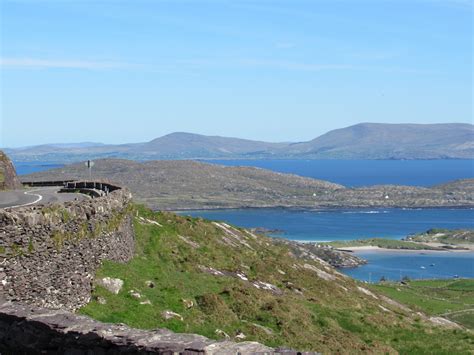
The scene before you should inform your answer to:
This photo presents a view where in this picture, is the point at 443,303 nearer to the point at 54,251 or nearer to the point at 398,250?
the point at 54,251

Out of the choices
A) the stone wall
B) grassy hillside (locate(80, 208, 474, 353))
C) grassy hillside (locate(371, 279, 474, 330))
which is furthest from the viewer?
grassy hillside (locate(371, 279, 474, 330))

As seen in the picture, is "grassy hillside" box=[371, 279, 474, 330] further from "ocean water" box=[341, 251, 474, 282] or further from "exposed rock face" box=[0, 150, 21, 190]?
"ocean water" box=[341, 251, 474, 282]

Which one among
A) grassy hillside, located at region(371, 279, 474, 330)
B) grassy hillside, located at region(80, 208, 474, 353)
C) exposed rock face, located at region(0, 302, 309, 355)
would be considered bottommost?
grassy hillside, located at region(371, 279, 474, 330)

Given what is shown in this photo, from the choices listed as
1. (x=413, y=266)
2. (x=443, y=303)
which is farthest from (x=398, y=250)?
(x=443, y=303)

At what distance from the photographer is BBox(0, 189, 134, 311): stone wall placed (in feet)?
59.2

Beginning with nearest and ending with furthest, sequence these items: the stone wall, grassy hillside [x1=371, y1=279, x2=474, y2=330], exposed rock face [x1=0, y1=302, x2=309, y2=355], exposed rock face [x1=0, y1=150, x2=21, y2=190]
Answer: exposed rock face [x1=0, y1=302, x2=309, y2=355] < the stone wall < exposed rock face [x1=0, y1=150, x2=21, y2=190] < grassy hillside [x1=371, y1=279, x2=474, y2=330]

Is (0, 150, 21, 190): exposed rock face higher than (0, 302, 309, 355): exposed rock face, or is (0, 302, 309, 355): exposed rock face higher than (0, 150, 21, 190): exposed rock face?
(0, 150, 21, 190): exposed rock face

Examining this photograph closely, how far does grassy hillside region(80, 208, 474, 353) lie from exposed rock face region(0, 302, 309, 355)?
294 inches

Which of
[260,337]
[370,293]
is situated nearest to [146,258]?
[260,337]

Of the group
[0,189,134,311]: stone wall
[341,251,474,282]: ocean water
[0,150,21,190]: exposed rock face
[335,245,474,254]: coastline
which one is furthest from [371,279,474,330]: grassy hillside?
[335,245,474,254]: coastline

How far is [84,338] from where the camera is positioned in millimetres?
12023

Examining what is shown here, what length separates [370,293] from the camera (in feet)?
159

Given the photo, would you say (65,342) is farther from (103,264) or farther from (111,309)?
(103,264)

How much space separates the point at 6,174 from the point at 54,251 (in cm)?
2478
